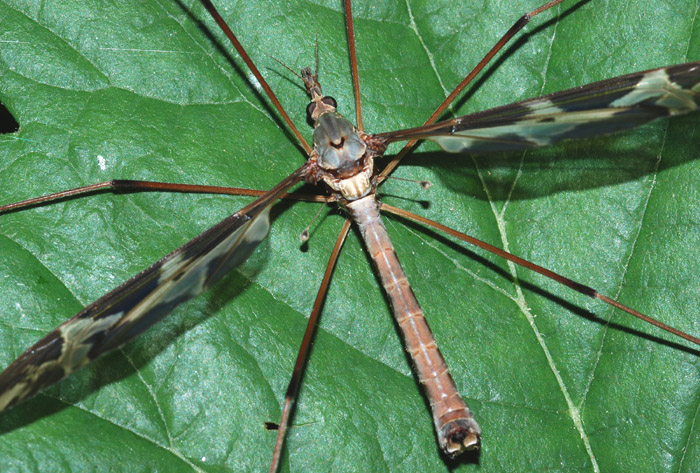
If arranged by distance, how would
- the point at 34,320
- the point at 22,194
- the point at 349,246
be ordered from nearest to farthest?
the point at 34,320 → the point at 22,194 → the point at 349,246

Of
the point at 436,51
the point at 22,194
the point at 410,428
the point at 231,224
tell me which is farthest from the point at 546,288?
the point at 22,194

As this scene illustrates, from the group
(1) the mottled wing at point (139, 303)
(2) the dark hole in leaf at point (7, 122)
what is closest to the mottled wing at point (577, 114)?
(1) the mottled wing at point (139, 303)

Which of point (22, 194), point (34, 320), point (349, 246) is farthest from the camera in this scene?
point (349, 246)

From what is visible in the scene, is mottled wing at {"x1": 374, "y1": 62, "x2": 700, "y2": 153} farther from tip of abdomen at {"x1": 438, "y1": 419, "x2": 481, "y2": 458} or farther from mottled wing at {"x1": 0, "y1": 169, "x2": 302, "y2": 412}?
tip of abdomen at {"x1": 438, "y1": 419, "x2": 481, "y2": 458}

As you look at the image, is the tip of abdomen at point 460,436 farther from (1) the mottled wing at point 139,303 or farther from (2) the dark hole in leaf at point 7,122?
(2) the dark hole in leaf at point 7,122

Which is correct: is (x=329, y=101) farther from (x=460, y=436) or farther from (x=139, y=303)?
(x=460, y=436)

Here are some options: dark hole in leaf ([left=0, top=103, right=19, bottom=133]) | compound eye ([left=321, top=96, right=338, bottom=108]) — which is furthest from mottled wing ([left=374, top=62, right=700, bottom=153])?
dark hole in leaf ([left=0, top=103, right=19, bottom=133])

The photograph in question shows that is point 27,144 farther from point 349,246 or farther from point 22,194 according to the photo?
point 349,246
